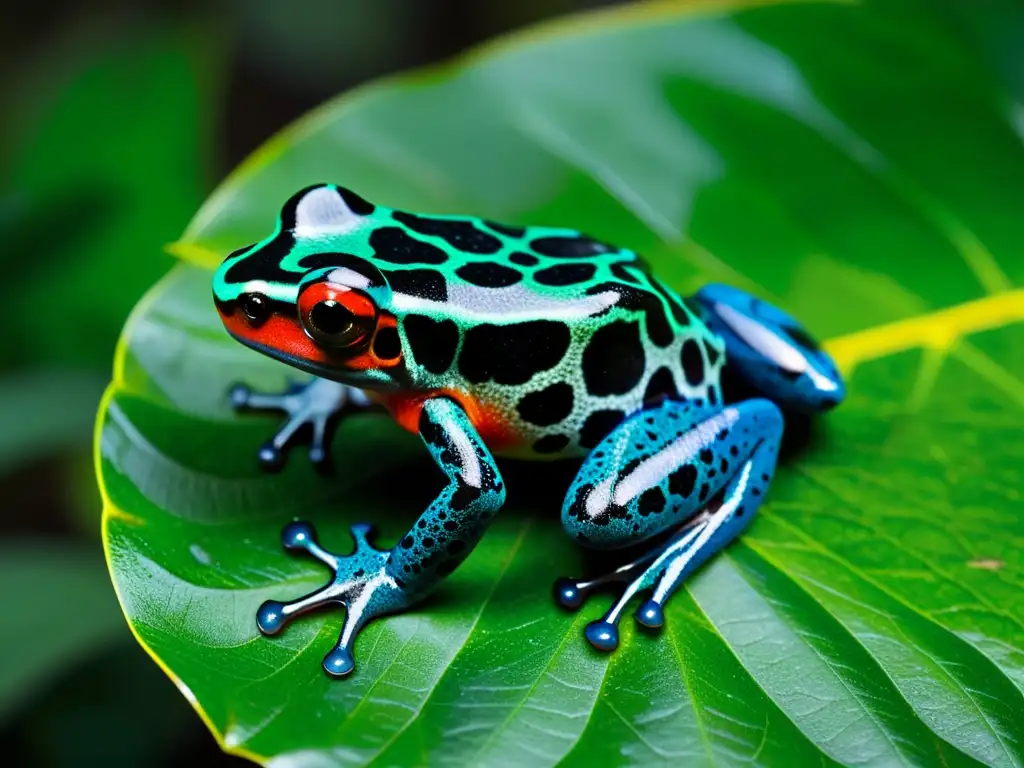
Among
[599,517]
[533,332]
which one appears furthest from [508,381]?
[599,517]

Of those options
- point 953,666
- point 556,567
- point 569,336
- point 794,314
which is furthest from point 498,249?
point 953,666

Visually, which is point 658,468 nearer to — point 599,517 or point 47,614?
point 599,517

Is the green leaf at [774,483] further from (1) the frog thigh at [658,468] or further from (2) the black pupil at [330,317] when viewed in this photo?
(2) the black pupil at [330,317]

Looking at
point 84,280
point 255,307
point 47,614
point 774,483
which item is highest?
point 255,307

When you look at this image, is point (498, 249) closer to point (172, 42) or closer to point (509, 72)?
point (509, 72)

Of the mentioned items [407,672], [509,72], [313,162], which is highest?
[509,72]

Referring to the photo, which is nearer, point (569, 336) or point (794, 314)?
point (569, 336)

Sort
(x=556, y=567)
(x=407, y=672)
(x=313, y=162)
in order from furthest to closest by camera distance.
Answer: (x=313, y=162) < (x=556, y=567) < (x=407, y=672)
